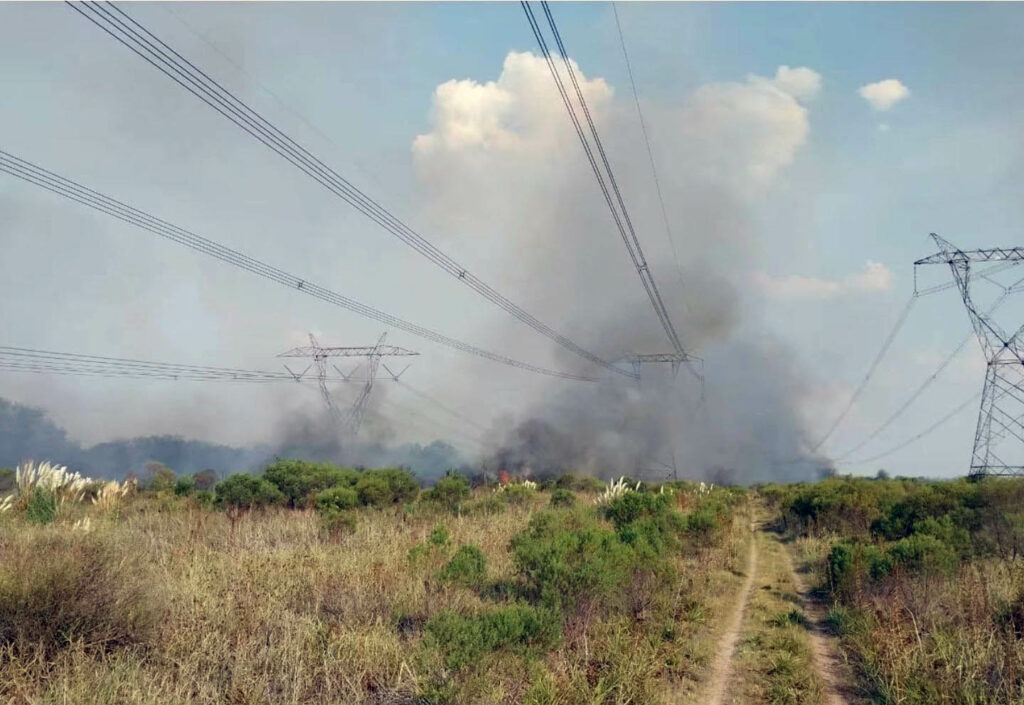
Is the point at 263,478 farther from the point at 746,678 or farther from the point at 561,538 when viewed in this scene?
the point at 746,678

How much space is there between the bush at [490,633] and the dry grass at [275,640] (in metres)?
0.16

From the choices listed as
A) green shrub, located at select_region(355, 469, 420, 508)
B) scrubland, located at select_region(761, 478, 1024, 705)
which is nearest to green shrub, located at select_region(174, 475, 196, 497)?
green shrub, located at select_region(355, 469, 420, 508)

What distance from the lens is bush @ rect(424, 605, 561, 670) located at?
24.8 feet

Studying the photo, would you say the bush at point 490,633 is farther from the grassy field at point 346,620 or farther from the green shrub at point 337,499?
the green shrub at point 337,499

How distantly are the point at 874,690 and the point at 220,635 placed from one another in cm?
835

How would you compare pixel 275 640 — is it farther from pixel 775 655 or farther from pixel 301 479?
pixel 301 479

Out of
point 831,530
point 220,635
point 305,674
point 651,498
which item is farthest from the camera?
point 831,530

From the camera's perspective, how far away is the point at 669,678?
9648 mm

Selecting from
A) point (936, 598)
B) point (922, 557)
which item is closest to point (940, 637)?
point (936, 598)

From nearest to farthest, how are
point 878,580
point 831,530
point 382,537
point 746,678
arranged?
point 746,678, point 878,580, point 382,537, point 831,530

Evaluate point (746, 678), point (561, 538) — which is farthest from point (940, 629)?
point (561, 538)

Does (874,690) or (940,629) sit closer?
(874,690)

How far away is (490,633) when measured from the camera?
314 inches

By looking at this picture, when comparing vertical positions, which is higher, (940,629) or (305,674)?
(940,629)
